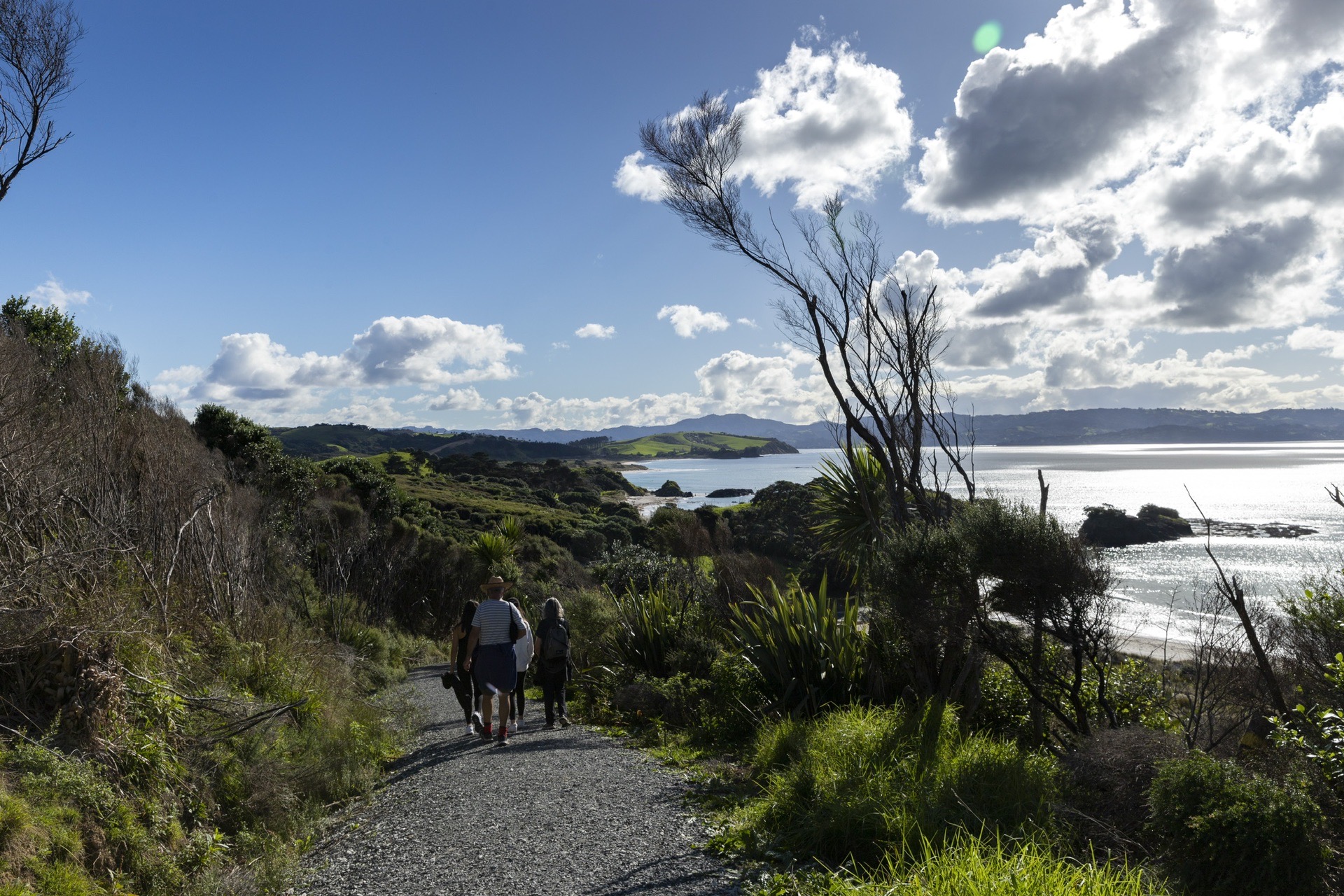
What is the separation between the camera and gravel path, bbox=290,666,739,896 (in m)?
3.95

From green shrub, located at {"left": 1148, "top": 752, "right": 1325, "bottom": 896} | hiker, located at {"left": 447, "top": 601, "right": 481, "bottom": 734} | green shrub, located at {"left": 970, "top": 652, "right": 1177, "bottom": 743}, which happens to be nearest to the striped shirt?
hiker, located at {"left": 447, "top": 601, "right": 481, "bottom": 734}

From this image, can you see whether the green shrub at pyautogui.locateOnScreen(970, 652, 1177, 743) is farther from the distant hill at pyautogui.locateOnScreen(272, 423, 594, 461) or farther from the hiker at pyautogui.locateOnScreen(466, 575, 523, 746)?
the distant hill at pyautogui.locateOnScreen(272, 423, 594, 461)

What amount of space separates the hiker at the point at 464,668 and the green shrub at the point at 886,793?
337 cm

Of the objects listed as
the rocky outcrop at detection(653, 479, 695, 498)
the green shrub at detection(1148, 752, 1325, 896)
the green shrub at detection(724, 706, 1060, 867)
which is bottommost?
the rocky outcrop at detection(653, 479, 695, 498)

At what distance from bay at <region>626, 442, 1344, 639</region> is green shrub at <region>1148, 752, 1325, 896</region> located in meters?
2.61

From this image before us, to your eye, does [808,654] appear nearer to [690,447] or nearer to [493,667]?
[493,667]

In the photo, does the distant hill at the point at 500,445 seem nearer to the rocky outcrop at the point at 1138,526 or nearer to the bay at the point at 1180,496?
the bay at the point at 1180,496

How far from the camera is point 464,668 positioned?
7785 millimetres

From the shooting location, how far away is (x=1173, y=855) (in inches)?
146

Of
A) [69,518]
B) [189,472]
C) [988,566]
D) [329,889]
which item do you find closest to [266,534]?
[189,472]

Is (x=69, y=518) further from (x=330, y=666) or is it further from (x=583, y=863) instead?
(x=583, y=863)

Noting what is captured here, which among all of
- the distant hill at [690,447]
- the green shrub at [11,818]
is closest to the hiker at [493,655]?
the green shrub at [11,818]

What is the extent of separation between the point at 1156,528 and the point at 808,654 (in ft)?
176

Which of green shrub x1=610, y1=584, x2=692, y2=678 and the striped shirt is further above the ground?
the striped shirt
